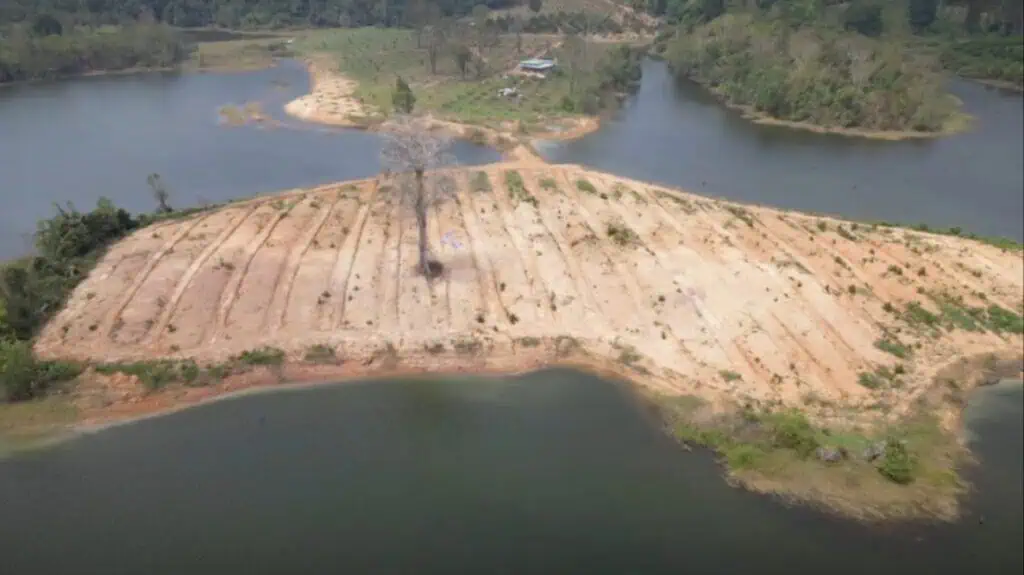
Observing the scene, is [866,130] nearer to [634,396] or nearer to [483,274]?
[483,274]

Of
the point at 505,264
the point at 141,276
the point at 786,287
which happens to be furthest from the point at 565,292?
the point at 141,276

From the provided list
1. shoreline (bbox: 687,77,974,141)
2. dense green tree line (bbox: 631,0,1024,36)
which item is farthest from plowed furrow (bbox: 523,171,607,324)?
dense green tree line (bbox: 631,0,1024,36)

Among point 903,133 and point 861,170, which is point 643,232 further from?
point 903,133

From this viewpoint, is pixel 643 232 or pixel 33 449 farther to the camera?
pixel 643 232

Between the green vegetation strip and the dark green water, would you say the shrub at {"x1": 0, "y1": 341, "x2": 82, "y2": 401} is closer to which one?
the dark green water

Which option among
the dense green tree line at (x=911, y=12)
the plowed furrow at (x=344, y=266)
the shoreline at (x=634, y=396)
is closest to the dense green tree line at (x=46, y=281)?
the shoreline at (x=634, y=396)

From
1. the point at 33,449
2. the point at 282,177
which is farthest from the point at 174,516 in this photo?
the point at 282,177
